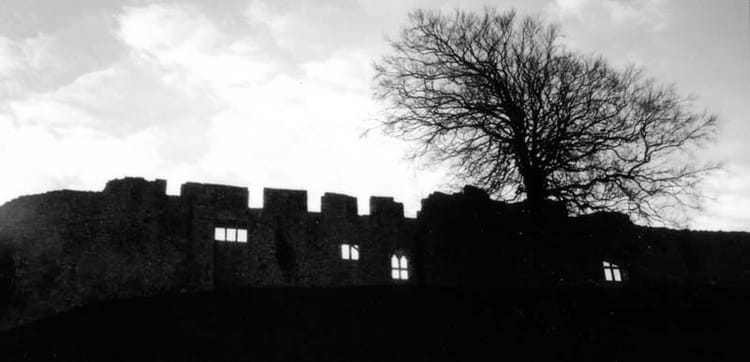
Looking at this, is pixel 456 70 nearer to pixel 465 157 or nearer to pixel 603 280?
pixel 465 157

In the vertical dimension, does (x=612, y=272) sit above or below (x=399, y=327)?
above

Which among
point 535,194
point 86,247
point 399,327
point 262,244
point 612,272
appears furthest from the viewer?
point 612,272

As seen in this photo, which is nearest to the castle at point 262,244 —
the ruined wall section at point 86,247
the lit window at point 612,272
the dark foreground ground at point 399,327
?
the ruined wall section at point 86,247

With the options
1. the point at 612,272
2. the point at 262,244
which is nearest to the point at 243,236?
the point at 262,244

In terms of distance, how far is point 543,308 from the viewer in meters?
20.1

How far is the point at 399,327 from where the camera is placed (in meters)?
18.2

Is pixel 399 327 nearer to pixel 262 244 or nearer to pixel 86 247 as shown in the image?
pixel 262 244

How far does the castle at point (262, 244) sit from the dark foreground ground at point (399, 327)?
5.54 feet

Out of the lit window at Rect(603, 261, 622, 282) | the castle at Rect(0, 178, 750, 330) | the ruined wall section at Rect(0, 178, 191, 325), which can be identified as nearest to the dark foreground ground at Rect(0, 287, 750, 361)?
the ruined wall section at Rect(0, 178, 191, 325)

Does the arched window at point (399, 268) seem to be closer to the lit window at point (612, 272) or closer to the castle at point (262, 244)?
the castle at point (262, 244)

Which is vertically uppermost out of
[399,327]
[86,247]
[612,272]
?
[86,247]

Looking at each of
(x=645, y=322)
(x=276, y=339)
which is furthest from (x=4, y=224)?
(x=645, y=322)

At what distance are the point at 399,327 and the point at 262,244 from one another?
34.4 ft

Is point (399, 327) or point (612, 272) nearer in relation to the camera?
point (399, 327)
